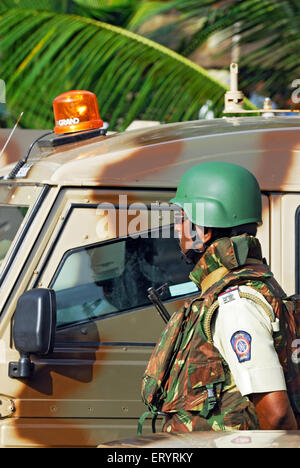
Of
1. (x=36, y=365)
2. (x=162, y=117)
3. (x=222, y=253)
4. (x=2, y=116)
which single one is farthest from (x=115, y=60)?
(x=222, y=253)

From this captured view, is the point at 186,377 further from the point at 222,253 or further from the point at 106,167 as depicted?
the point at 106,167

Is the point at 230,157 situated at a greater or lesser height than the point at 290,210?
greater

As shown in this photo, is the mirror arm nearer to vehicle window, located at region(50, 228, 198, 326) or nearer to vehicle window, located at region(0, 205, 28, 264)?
vehicle window, located at region(50, 228, 198, 326)

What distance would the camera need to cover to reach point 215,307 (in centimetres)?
263

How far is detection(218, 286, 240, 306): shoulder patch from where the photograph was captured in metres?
2.58

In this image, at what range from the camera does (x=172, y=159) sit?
3.67 metres

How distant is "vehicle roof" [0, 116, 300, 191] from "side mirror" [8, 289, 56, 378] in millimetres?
585

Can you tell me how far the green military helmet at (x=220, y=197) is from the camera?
284 cm

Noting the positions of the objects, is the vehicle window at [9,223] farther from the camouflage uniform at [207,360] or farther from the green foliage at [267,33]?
the green foliage at [267,33]

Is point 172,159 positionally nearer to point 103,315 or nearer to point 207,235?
point 103,315

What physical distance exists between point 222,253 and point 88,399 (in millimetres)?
1072

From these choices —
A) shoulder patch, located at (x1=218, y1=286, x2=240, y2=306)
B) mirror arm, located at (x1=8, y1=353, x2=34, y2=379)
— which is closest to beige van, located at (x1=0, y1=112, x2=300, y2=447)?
mirror arm, located at (x1=8, y1=353, x2=34, y2=379)

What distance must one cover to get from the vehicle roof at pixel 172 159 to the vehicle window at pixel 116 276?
270mm

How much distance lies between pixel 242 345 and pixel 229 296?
0.54ft
